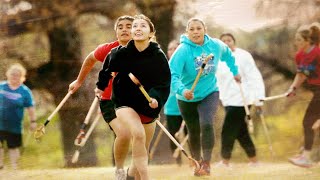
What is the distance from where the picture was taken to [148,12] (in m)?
6.38

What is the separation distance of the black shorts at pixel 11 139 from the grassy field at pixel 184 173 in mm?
214

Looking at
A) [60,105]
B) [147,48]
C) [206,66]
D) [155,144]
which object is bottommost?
[155,144]

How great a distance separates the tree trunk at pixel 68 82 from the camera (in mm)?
6426

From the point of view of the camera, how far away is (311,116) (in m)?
6.40

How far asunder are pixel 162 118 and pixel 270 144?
0.82 metres

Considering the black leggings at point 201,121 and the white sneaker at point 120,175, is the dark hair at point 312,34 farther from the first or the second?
the white sneaker at point 120,175

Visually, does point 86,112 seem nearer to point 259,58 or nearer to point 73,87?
point 73,87

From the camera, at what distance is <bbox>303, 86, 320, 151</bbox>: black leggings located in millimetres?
6371

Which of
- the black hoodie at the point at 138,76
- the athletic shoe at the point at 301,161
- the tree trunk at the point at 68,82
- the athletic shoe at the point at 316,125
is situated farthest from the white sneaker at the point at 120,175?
the athletic shoe at the point at 316,125

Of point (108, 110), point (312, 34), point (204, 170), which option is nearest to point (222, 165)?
point (204, 170)

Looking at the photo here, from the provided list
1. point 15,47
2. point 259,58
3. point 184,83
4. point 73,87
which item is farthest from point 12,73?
point 259,58

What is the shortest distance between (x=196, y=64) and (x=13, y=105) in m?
1.42

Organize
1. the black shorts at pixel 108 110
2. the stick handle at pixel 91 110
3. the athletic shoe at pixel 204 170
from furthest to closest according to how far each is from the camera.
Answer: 1. the stick handle at pixel 91 110
2. the athletic shoe at pixel 204 170
3. the black shorts at pixel 108 110

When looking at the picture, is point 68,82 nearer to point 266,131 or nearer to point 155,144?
point 155,144
